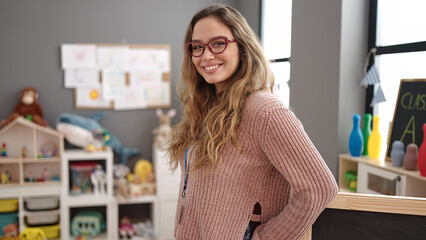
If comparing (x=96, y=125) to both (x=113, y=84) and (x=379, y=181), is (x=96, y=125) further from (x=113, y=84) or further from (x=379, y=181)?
(x=379, y=181)

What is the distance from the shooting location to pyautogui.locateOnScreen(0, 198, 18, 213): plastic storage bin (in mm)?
3080

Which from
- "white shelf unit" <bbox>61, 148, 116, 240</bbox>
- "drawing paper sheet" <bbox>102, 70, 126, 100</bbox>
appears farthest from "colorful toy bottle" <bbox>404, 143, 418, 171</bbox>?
"drawing paper sheet" <bbox>102, 70, 126, 100</bbox>

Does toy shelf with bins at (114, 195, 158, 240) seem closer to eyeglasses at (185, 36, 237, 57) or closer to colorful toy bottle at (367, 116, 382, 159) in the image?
colorful toy bottle at (367, 116, 382, 159)

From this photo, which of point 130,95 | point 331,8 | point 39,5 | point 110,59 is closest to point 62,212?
point 130,95

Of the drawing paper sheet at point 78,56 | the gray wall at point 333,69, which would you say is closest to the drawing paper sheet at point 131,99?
the drawing paper sheet at point 78,56

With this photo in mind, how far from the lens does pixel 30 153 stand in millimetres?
3318

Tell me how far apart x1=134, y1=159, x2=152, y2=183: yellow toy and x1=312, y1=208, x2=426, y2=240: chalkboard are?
9.14ft

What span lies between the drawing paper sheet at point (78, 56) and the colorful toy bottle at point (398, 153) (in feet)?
8.73

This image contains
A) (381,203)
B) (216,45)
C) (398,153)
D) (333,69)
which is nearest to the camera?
(381,203)

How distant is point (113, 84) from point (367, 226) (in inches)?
120

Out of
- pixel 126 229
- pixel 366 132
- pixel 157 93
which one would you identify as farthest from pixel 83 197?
pixel 366 132

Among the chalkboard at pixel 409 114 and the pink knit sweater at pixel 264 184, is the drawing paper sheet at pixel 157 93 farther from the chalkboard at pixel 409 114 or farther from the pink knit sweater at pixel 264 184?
the pink knit sweater at pixel 264 184

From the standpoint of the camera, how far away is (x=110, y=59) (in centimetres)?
352

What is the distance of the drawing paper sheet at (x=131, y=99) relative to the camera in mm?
3580
